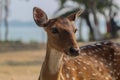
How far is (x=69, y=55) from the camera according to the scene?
7055mm

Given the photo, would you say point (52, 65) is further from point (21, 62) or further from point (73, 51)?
point (21, 62)

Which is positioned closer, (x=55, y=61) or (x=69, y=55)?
(x=69, y=55)

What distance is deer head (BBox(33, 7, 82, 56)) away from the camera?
705 centimetres

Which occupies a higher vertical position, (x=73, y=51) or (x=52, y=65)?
(x=73, y=51)

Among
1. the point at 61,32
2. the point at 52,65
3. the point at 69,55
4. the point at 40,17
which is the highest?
the point at 40,17

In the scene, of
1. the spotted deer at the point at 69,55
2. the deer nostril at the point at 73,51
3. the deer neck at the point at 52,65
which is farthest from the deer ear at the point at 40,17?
the deer nostril at the point at 73,51

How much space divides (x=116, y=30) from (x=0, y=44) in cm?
942

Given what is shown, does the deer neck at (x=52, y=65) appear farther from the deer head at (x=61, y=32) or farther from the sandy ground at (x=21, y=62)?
the sandy ground at (x=21, y=62)

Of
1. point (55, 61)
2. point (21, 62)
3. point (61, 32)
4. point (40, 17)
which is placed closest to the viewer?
point (61, 32)

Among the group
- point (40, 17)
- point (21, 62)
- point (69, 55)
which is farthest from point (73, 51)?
point (21, 62)

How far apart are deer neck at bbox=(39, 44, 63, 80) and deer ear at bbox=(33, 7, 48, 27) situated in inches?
16.5

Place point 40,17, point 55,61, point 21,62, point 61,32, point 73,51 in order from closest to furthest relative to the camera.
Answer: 1. point 73,51
2. point 61,32
3. point 55,61
4. point 40,17
5. point 21,62

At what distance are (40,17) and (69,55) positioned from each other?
1.04 metres

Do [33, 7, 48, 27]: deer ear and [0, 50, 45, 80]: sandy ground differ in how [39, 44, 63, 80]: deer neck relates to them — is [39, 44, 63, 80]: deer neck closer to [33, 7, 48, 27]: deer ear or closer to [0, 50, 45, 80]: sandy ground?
[33, 7, 48, 27]: deer ear
